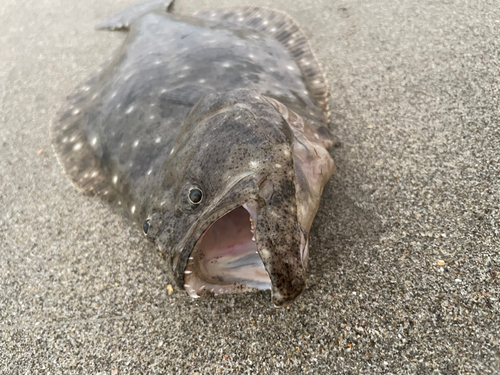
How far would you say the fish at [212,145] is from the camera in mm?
1343

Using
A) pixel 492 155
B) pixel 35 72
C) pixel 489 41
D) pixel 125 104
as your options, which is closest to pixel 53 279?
pixel 125 104

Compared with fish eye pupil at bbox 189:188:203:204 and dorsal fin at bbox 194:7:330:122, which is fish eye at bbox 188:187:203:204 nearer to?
fish eye pupil at bbox 189:188:203:204

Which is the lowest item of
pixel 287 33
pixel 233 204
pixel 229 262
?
pixel 229 262

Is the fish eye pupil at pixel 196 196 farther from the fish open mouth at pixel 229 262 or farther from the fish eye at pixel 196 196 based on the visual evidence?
the fish open mouth at pixel 229 262

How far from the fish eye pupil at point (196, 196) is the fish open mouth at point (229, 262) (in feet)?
0.45

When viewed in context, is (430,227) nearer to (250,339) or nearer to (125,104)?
(250,339)

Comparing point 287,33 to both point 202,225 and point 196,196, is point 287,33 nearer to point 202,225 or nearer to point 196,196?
point 196,196

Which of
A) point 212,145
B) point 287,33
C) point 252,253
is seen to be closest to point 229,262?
point 252,253

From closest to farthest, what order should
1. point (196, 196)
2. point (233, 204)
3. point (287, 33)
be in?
1. point (233, 204)
2. point (196, 196)
3. point (287, 33)

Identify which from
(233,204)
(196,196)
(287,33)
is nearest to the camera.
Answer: (233,204)

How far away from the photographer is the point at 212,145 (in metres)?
1.54

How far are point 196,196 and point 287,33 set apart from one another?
233cm

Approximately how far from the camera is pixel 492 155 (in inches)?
84.4

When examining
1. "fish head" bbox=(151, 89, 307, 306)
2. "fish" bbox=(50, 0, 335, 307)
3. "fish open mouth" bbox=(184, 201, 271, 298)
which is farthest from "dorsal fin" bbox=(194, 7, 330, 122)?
"fish open mouth" bbox=(184, 201, 271, 298)
